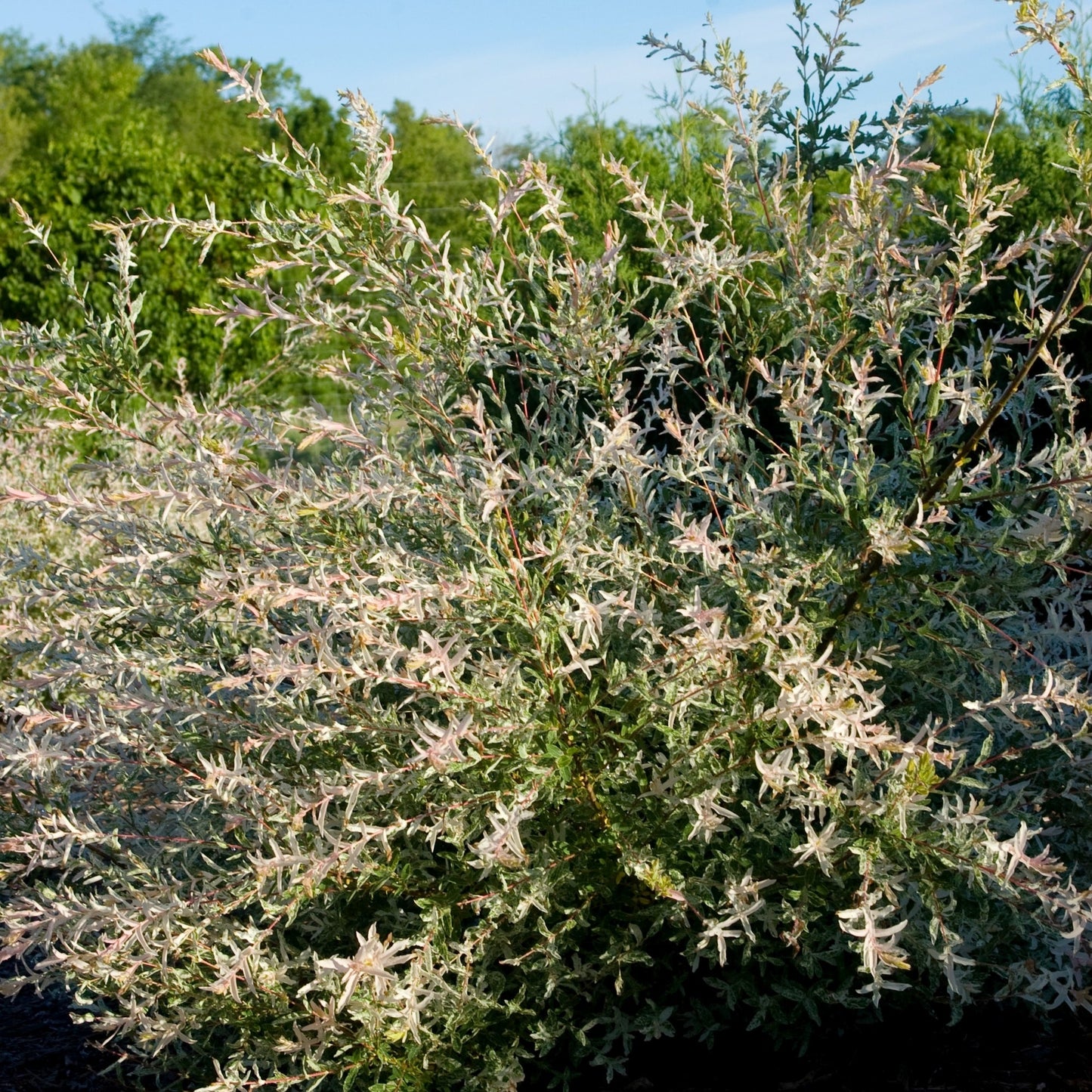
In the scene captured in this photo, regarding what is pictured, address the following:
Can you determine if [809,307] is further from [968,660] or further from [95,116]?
[95,116]

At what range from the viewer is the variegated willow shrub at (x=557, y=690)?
2016 mm

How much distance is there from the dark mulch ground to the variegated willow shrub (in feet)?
0.28

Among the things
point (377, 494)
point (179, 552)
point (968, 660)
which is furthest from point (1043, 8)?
point (179, 552)

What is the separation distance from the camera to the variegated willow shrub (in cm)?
202

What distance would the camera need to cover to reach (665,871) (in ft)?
7.01

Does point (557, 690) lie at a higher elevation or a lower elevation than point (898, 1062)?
higher

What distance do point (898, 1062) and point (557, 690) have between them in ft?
3.33

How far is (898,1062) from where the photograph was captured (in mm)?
2340

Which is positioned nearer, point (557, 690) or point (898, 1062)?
point (557, 690)

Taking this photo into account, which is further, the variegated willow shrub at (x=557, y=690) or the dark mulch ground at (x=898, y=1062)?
the dark mulch ground at (x=898, y=1062)

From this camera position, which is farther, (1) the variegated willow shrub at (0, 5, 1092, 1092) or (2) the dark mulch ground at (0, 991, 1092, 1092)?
(2) the dark mulch ground at (0, 991, 1092, 1092)

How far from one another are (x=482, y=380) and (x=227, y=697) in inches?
66.4

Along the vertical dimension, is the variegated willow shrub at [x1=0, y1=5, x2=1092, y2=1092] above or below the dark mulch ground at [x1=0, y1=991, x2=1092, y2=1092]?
above

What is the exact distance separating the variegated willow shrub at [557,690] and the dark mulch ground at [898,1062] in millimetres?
85
